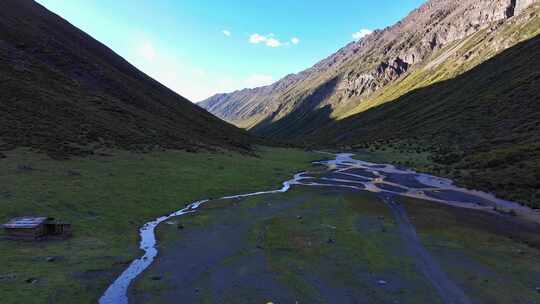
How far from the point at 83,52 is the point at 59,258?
13834 cm

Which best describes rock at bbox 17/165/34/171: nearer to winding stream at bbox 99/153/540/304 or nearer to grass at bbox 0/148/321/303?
grass at bbox 0/148/321/303

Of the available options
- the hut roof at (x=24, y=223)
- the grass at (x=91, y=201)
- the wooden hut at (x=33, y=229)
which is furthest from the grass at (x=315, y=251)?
the hut roof at (x=24, y=223)

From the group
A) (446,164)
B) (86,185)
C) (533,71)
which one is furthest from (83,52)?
(533,71)

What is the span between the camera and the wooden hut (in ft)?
83.1

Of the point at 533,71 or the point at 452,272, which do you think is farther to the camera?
the point at 533,71

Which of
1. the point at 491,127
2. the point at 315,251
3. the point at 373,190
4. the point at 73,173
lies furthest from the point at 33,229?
the point at 491,127

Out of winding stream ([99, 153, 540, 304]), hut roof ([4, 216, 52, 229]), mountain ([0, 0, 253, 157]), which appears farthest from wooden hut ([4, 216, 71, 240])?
mountain ([0, 0, 253, 157])

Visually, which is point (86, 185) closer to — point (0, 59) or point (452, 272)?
point (452, 272)

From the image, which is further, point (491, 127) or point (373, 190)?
point (491, 127)

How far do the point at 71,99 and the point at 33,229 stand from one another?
229ft

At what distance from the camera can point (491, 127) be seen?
386 ft

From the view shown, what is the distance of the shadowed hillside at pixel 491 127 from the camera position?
6088cm

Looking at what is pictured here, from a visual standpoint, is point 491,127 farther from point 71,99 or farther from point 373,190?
point 71,99

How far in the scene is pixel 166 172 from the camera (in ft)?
190
